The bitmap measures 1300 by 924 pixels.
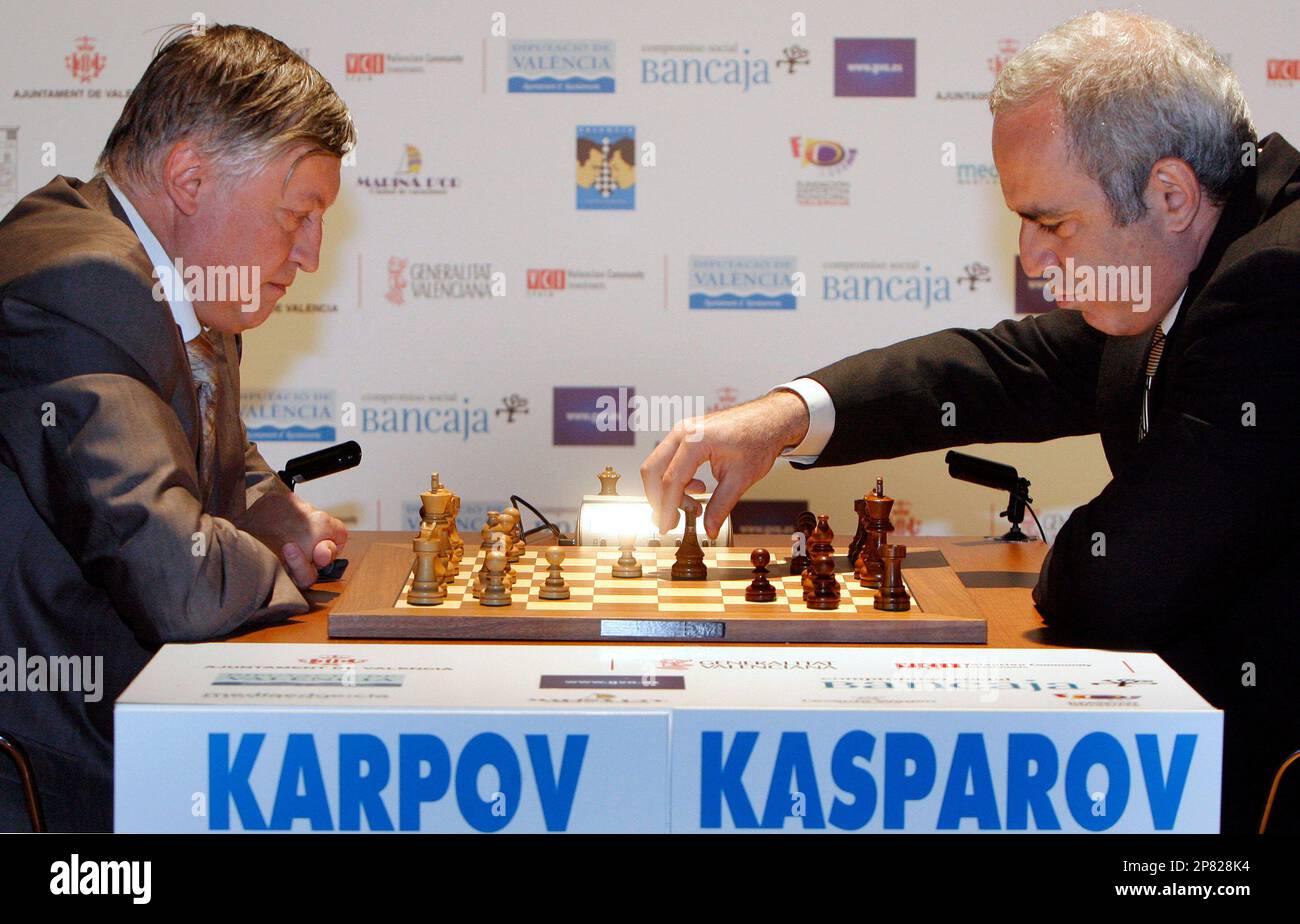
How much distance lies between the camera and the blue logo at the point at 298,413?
4449mm

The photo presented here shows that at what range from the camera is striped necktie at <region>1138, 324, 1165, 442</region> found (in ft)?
6.72

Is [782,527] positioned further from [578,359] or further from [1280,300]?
[1280,300]

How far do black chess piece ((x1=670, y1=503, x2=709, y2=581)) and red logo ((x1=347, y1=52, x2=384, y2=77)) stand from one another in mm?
2834

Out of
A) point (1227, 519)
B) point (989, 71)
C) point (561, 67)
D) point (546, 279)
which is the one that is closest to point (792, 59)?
point (989, 71)

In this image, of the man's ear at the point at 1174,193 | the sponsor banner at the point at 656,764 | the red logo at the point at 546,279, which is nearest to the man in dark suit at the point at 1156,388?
the man's ear at the point at 1174,193

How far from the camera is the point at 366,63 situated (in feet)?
14.3

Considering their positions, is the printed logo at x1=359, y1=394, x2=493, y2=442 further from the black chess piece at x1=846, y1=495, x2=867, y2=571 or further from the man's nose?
the man's nose

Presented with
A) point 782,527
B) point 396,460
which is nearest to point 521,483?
point 396,460

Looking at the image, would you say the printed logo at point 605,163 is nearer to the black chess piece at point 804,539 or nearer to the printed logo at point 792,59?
the printed logo at point 792,59

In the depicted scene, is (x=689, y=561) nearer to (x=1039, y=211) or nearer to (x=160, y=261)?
(x=1039, y=211)

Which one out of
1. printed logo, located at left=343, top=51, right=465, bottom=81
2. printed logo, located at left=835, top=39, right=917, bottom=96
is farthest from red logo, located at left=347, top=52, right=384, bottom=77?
printed logo, located at left=835, top=39, right=917, bottom=96

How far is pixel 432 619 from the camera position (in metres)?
1.71

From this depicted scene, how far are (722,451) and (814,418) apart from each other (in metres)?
0.26

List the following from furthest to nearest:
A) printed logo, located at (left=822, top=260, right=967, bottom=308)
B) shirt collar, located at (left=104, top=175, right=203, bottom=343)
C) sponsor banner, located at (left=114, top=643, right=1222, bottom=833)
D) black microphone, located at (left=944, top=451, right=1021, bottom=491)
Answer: printed logo, located at (left=822, top=260, right=967, bottom=308) < black microphone, located at (left=944, top=451, right=1021, bottom=491) < shirt collar, located at (left=104, top=175, right=203, bottom=343) < sponsor banner, located at (left=114, top=643, right=1222, bottom=833)
